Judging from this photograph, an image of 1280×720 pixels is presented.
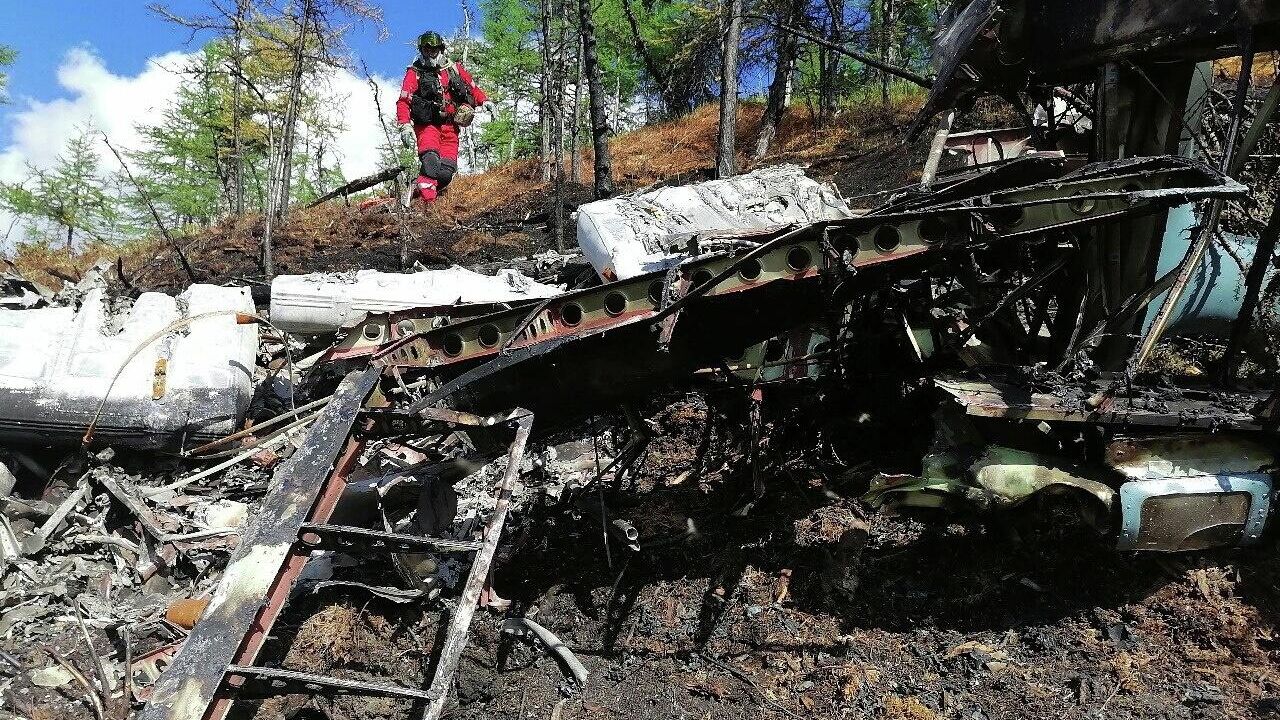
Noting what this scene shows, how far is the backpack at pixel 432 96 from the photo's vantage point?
1067cm

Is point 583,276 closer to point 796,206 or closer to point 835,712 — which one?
point 796,206

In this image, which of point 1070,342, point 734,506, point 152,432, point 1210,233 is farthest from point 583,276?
point 1210,233

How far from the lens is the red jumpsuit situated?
1071cm

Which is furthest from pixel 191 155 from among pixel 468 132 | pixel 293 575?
pixel 293 575

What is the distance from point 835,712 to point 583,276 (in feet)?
16.7

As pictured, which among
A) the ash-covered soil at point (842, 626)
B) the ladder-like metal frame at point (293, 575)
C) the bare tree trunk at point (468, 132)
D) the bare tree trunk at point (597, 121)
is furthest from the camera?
the bare tree trunk at point (468, 132)

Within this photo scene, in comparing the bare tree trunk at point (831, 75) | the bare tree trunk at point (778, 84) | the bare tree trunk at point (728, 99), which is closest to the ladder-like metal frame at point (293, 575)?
the bare tree trunk at point (728, 99)

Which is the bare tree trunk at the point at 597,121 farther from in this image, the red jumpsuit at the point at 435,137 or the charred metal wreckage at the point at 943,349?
the charred metal wreckage at the point at 943,349

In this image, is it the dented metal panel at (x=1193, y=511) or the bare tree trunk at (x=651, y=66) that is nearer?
the dented metal panel at (x=1193, y=511)

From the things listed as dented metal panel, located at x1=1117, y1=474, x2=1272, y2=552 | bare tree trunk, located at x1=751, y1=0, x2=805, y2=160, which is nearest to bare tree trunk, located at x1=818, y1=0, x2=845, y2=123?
bare tree trunk, located at x1=751, y1=0, x2=805, y2=160

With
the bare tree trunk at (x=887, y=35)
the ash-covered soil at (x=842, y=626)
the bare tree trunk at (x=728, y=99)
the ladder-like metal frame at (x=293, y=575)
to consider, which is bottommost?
the ash-covered soil at (x=842, y=626)

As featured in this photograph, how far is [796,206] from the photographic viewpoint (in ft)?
20.8

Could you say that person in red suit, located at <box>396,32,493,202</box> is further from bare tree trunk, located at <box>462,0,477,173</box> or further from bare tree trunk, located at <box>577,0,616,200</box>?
bare tree trunk, located at <box>462,0,477,173</box>

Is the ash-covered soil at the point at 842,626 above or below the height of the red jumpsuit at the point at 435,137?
below
